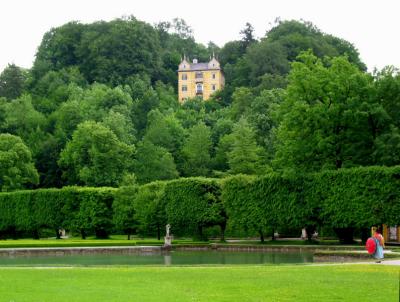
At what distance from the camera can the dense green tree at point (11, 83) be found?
5231 inches

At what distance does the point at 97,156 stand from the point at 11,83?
54.2 meters

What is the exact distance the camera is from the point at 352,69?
178ft

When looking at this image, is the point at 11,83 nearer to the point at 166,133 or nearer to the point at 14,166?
the point at 166,133

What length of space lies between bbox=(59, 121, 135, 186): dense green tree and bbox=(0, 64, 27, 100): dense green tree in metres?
45.9

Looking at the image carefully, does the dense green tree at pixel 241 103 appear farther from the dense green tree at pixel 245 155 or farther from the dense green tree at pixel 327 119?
the dense green tree at pixel 327 119

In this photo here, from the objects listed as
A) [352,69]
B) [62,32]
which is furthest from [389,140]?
[62,32]

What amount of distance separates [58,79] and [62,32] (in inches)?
814

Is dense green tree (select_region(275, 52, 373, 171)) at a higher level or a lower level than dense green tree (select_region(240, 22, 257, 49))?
lower

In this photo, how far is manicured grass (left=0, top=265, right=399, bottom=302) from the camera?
54.9ft

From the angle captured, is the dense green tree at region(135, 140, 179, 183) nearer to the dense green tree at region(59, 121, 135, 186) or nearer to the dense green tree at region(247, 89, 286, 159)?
the dense green tree at region(59, 121, 135, 186)

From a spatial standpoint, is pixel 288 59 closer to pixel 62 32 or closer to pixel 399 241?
pixel 62 32

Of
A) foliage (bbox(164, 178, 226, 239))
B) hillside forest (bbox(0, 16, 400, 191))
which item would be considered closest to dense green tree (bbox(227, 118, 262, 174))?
hillside forest (bbox(0, 16, 400, 191))

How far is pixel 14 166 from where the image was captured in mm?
84062

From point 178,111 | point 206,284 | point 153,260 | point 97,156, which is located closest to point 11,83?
point 178,111
